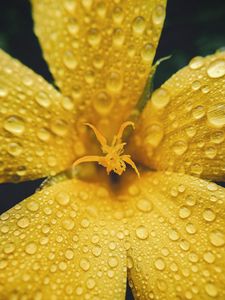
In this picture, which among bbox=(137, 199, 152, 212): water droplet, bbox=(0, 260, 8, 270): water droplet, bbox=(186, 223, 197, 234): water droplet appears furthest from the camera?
bbox=(137, 199, 152, 212): water droplet

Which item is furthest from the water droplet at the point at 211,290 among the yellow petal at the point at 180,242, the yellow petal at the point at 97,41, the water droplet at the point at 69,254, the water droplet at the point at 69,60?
the water droplet at the point at 69,60

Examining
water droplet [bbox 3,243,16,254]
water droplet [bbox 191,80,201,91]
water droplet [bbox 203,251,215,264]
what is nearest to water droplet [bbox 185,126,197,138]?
water droplet [bbox 191,80,201,91]

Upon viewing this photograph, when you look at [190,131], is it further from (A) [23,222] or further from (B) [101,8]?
(A) [23,222]

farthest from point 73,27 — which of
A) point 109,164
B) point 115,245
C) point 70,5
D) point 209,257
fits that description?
point 209,257

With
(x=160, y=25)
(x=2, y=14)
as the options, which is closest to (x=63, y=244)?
(x=160, y=25)

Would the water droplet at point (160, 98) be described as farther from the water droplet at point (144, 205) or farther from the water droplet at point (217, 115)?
the water droplet at point (144, 205)

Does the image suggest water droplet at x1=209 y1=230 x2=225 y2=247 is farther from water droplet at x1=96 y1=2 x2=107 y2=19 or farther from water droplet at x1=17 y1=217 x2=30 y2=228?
water droplet at x1=96 y1=2 x2=107 y2=19
